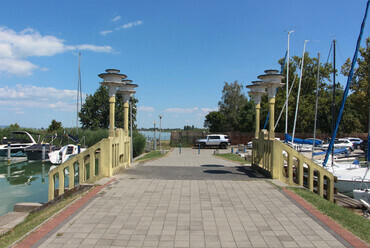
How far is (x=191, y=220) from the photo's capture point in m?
5.58

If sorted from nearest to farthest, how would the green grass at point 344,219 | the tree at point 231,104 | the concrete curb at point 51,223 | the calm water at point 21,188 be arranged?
the concrete curb at point 51,223
the green grass at point 344,219
the calm water at point 21,188
the tree at point 231,104

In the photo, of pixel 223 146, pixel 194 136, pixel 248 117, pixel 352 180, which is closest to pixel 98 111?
pixel 194 136

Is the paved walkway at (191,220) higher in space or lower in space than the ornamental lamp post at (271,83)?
lower

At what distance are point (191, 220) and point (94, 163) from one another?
14.4ft

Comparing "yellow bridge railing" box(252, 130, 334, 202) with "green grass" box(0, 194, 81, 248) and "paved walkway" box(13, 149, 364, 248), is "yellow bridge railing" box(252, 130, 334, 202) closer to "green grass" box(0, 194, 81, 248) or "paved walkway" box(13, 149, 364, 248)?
"paved walkway" box(13, 149, 364, 248)

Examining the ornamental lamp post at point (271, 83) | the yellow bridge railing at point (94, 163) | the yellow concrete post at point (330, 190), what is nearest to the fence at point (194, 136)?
the yellow bridge railing at point (94, 163)

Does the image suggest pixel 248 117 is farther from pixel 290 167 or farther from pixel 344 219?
pixel 344 219

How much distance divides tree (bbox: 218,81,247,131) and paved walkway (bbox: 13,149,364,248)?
154 ft

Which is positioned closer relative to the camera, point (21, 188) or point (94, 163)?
point (94, 163)

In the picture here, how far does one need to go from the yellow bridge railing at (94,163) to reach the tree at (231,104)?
147 ft

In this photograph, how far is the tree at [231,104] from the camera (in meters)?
55.0

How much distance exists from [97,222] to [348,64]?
3241 centimetres

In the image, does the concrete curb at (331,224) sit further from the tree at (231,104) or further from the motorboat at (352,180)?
the tree at (231,104)

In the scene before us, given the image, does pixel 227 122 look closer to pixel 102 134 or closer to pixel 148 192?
pixel 102 134
